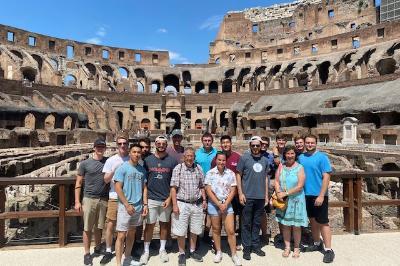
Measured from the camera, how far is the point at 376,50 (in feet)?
132

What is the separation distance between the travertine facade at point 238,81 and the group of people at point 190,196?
18361 mm

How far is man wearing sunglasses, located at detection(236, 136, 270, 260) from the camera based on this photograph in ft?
17.0

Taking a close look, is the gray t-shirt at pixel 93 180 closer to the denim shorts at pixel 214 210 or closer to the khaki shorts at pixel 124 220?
the khaki shorts at pixel 124 220

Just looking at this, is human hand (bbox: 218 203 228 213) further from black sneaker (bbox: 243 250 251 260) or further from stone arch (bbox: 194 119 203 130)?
stone arch (bbox: 194 119 203 130)

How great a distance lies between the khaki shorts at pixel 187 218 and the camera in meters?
5.02

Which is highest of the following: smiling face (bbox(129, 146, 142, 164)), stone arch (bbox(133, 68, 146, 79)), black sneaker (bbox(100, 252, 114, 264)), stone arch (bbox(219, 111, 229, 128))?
stone arch (bbox(133, 68, 146, 79))

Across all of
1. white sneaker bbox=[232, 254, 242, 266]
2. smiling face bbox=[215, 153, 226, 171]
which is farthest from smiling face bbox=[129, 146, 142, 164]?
white sneaker bbox=[232, 254, 242, 266]

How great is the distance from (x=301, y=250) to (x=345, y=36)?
47865 mm

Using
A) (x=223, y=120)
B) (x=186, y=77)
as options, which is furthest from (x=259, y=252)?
(x=186, y=77)

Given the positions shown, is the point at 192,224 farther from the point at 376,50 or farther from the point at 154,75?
the point at 154,75

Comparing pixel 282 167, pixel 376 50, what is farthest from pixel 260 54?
pixel 282 167

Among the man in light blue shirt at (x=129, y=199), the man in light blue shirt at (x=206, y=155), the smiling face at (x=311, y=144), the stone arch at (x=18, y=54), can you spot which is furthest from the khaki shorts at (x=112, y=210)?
the stone arch at (x=18, y=54)

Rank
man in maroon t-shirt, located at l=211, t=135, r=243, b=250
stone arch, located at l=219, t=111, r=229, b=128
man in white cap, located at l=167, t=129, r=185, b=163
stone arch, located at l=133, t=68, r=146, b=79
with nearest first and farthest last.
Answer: man in maroon t-shirt, located at l=211, t=135, r=243, b=250
man in white cap, located at l=167, t=129, r=185, b=163
stone arch, located at l=219, t=111, r=229, b=128
stone arch, located at l=133, t=68, r=146, b=79

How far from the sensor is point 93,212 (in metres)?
5.04
